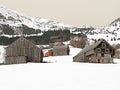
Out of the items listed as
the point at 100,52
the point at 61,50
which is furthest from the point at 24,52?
the point at 61,50

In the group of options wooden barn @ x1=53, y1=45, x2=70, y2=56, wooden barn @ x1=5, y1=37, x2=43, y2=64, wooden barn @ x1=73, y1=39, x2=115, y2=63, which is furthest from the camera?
wooden barn @ x1=53, y1=45, x2=70, y2=56

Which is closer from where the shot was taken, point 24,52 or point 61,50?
point 24,52

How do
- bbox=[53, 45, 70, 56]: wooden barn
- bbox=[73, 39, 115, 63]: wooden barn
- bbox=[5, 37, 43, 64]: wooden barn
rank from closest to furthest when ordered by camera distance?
bbox=[5, 37, 43, 64]: wooden barn, bbox=[73, 39, 115, 63]: wooden barn, bbox=[53, 45, 70, 56]: wooden barn

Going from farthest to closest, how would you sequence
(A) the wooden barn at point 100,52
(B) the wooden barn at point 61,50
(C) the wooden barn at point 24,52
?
(B) the wooden barn at point 61,50 → (A) the wooden barn at point 100,52 → (C) the wooden barn at point 24,52

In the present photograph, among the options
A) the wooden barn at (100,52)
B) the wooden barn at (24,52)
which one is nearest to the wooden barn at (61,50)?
the wooden barn at (100,52)

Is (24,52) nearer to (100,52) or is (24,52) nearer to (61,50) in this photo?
(100,52)

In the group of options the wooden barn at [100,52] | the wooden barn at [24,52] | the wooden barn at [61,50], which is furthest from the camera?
the wooden barn at [61,50]

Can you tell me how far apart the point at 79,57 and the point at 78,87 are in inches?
1939

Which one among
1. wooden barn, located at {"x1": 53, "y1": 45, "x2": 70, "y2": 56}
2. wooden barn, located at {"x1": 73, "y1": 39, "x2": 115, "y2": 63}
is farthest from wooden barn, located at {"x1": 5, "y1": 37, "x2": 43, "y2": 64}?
wooden barn, located at {"x1": 53, "y1": 45, "x2": 70, "y2": 56}

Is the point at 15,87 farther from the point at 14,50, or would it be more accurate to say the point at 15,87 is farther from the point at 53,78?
the point at 14,50

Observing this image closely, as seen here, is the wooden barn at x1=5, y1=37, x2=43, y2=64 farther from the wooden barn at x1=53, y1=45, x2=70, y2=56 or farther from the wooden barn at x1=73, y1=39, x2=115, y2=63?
the wooden barn at x1=53, y1=45, x2=70, y2=56

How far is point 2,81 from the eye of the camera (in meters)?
24.5

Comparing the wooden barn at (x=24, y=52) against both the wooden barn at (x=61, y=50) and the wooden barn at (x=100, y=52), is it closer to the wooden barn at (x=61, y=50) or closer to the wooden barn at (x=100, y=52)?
the wooden barn at (x=100, y=52)

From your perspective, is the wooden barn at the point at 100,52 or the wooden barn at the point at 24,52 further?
the wooden barn at the point at 100,52
